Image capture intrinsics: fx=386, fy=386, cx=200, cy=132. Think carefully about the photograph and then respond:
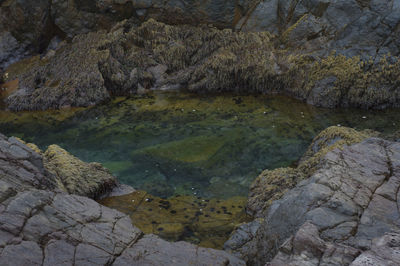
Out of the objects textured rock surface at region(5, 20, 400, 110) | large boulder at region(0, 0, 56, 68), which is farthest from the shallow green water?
large boulder at region(0, 0, 56, 68)

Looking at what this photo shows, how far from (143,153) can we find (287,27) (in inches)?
364

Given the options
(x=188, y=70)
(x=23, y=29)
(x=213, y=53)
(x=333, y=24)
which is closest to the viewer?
(x=333, y=24)

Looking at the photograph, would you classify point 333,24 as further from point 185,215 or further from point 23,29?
point 23,29

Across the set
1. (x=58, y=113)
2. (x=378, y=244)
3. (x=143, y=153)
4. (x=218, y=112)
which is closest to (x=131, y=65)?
(x=58, y=113)

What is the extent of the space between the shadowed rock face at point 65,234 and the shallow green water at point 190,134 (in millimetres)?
3715

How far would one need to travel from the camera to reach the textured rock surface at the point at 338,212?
16.3 ft

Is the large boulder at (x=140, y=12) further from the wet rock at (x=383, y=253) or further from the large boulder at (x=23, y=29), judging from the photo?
the wet rock at (x=383, y=253)

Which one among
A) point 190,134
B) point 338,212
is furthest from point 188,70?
point 338,212

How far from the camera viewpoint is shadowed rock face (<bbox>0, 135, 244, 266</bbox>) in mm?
5883

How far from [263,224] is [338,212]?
1.39m

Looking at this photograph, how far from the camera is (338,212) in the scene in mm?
5820

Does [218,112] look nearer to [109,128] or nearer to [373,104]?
[109,128]

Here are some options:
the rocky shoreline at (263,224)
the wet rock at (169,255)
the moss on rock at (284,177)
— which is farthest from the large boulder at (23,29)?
the wet rock at (169,255)

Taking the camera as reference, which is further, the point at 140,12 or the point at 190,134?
the point at 140,12
